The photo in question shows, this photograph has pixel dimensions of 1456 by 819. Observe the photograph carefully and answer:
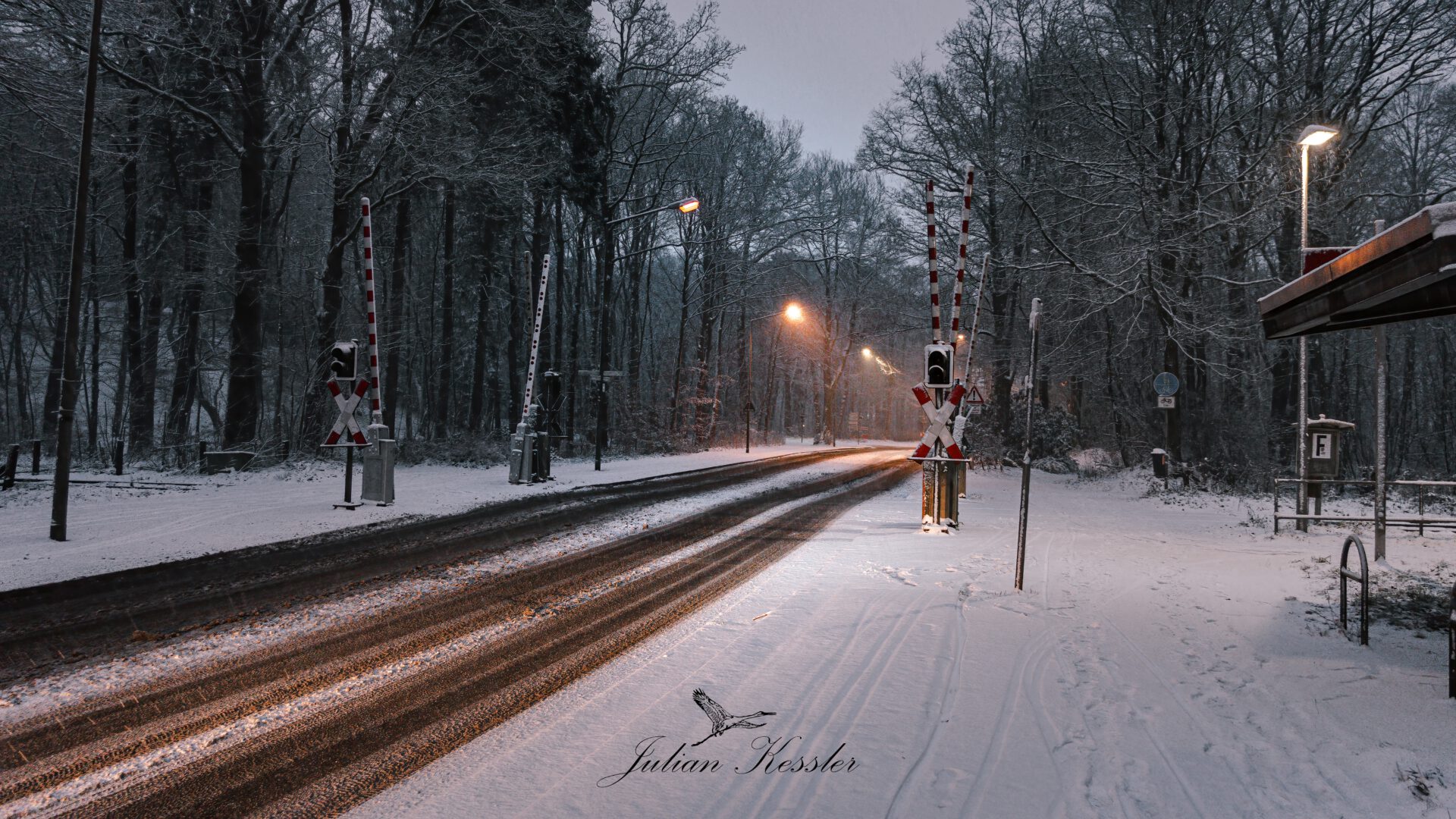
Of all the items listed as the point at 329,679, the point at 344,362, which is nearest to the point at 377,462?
the point at 344,362

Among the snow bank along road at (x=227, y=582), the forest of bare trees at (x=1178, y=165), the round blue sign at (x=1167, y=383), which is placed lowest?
the snow bank along road at (x=227, y=582)

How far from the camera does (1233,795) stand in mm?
3002

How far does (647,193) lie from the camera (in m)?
30.9

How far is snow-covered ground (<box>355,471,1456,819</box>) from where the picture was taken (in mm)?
2895

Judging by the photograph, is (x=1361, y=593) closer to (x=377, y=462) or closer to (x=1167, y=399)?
(x=377, y=462)

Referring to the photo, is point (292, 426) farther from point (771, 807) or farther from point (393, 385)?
point (771, 807)

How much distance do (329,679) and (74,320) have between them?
701cm

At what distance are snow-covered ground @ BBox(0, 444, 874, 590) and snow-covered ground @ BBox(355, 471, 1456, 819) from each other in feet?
18.8

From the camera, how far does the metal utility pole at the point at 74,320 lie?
7719 millimetres

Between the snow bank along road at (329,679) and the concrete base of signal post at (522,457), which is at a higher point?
the concrete base of signal post at (522,457)

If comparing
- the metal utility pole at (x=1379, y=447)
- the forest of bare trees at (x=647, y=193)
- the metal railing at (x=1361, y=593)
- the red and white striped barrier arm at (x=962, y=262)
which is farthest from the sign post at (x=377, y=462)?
the metal utility pole at (x=1379, y=447)

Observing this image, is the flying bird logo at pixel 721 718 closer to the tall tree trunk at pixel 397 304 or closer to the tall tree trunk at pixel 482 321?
the tall tree trunk at pixel 397 304

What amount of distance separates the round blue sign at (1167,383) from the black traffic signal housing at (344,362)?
15584 millimetres

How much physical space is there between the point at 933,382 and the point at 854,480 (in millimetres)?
8742
